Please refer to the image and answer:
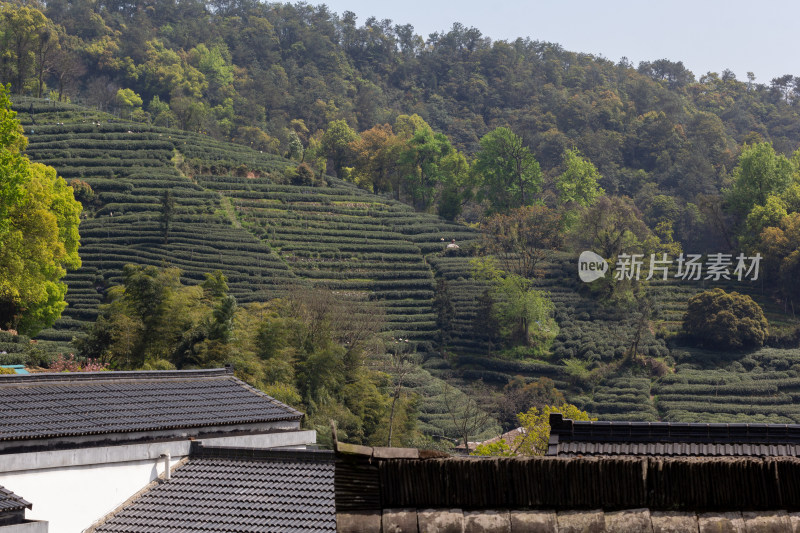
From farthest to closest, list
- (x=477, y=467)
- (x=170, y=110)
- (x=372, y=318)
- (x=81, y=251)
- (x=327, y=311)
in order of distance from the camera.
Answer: (x=170, y=110) → (x=81, y=251) → (x=372, y=318) → (x=327, y=311) → (x=477, y=467)

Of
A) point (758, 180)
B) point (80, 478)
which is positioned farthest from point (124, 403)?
point (758, 180)

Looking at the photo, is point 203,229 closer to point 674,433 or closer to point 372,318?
point 372,318

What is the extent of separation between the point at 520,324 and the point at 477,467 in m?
55.4

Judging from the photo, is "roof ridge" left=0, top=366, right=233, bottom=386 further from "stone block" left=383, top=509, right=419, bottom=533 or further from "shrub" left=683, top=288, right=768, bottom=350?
"shrub" left=683, top=288, right=768, bottom=350

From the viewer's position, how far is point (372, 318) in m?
48.8

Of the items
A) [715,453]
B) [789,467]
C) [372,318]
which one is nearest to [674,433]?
[715,453]

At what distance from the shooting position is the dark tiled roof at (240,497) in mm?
9484

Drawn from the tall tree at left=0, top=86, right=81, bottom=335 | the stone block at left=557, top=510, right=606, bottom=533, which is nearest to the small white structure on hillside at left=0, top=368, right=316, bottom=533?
the stone block at left=557, top=510, right=606, bottom=533

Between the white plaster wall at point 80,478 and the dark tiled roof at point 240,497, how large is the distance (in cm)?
20

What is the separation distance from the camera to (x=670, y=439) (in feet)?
27.2

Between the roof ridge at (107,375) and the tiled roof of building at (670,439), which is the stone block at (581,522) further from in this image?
the roof ridge at (107,375)

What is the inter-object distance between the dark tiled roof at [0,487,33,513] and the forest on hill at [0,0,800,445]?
17051mm

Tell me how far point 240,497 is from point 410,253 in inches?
2186

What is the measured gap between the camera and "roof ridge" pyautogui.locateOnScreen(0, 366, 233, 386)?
464 inches
